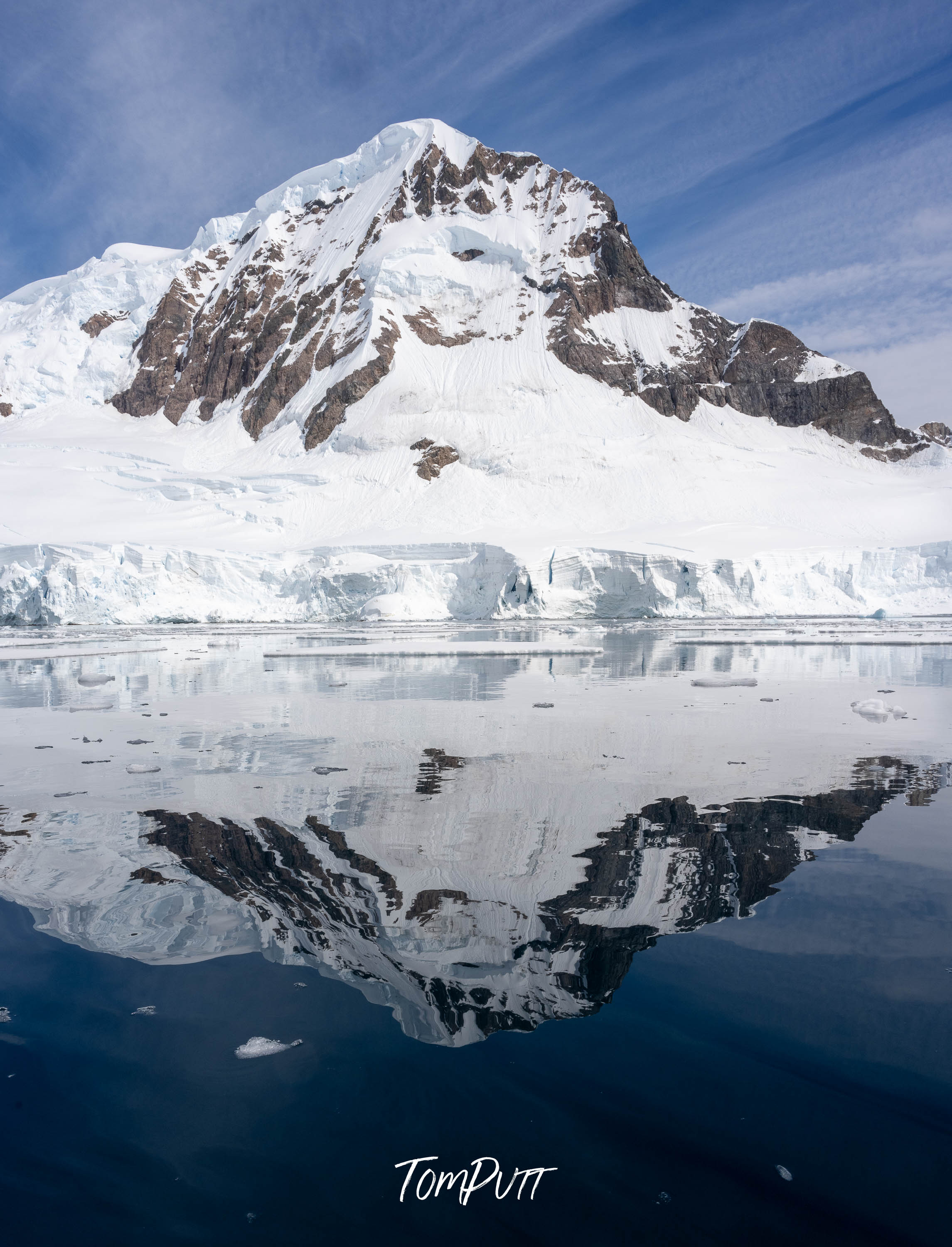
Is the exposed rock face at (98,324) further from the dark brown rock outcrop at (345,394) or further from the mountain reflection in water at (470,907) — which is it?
the mountain reflection in water at (470,907)

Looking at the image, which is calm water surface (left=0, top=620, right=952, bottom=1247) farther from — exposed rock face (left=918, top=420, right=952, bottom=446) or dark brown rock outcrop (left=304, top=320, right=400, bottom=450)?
exposed rock face (left=918, top=420, right=952, bottom=446)

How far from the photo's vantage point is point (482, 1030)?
6.23ft

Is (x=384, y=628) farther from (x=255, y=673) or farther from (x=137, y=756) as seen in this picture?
(x=137, y=756)

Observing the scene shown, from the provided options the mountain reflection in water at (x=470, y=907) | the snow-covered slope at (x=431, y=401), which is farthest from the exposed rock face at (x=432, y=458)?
the mountain reflection in water at (x=470, y=907)

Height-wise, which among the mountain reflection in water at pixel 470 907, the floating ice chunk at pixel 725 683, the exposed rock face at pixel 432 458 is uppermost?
the exposed rock face at pixel 432 458

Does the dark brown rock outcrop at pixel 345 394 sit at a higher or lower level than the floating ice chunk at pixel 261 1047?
higher

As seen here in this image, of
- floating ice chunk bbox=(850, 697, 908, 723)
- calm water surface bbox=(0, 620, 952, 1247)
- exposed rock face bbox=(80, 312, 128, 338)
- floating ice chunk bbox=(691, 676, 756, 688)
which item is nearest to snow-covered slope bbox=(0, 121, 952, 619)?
exposed rock face bbox=(80, 312, 128, 338)

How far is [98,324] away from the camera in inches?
2530

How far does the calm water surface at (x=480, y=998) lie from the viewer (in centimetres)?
142

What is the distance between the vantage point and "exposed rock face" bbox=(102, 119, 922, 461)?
53.0 m

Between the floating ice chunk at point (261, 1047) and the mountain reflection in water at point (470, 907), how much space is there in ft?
0.89

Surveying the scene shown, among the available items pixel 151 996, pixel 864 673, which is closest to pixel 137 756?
pixel 151 996

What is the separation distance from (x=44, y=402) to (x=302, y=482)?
1192 inches

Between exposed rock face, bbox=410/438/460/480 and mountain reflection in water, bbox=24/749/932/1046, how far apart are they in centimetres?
4124
